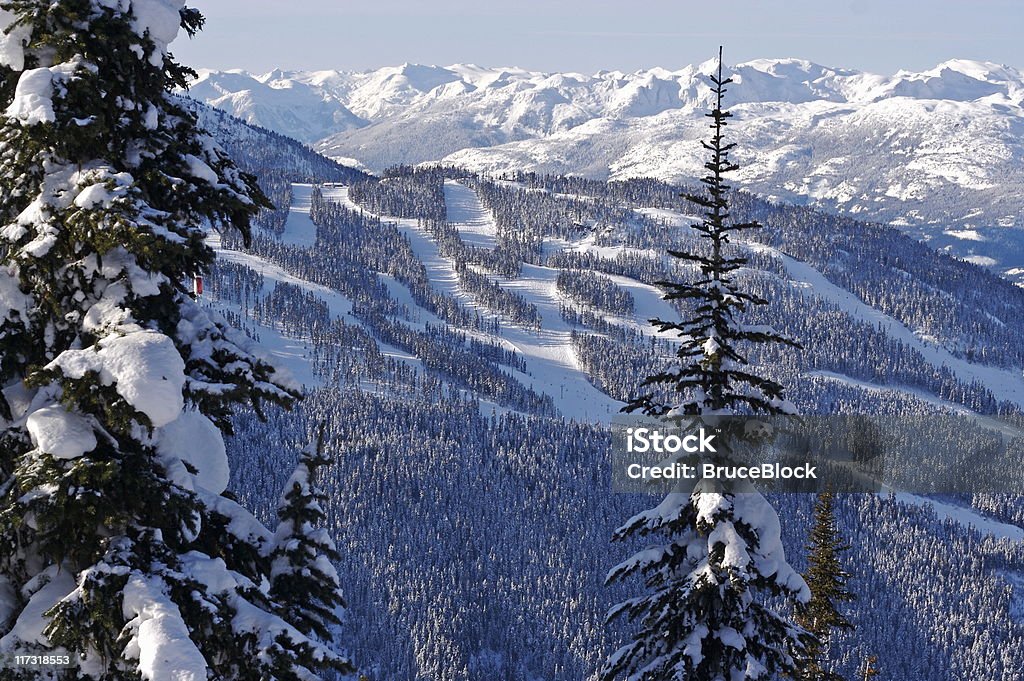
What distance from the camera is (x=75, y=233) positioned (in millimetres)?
10391

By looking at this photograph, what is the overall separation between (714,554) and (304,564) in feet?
27.1

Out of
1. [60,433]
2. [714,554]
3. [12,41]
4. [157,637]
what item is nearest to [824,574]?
[714,554]

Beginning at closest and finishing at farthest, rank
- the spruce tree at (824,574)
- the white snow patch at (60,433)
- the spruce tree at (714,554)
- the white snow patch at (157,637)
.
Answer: the white snow patch at (157,637), the white snow patch at (60,433), the spruce tree at (714,554), the spruce tree at (824,574)

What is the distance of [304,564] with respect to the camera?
12.6m

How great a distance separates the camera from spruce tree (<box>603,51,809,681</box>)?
17.6 m

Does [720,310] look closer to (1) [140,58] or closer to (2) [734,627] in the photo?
(2) [734,627]

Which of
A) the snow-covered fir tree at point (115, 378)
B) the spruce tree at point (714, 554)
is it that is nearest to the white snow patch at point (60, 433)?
the snow-covered fir tree at point (115, 378)

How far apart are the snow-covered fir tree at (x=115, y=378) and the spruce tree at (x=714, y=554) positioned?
28.5ft

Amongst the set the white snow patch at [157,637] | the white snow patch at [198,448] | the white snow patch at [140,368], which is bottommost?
the white snow patch at [157,637]

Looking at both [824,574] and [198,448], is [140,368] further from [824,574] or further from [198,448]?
[824,574]

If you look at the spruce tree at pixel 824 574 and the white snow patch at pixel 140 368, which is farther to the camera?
the spruce tree at pixel 824 574

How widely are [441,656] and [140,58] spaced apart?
186 metres

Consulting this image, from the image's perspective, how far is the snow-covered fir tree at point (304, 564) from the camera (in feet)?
40.9

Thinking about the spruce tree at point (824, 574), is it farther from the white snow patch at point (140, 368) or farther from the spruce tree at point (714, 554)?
the white snow patch at point (140, 368)
